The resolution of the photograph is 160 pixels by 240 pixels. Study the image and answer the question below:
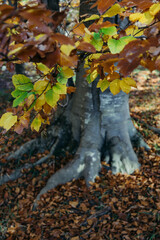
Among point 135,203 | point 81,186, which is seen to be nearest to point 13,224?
point 81,186

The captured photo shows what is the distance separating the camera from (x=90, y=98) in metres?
2.93

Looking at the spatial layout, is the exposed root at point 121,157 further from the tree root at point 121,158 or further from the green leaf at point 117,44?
the green leaf at point 117,44

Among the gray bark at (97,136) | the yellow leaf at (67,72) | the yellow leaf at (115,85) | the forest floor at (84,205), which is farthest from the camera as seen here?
the gray bark at (97,136)

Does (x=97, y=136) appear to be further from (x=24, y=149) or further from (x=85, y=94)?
(x=24, y=149)

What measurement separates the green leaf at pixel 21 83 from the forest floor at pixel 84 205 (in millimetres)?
904

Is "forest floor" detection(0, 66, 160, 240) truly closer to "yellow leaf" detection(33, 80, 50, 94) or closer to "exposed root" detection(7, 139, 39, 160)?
"exposed root" detection(7, 139, 39, 160)

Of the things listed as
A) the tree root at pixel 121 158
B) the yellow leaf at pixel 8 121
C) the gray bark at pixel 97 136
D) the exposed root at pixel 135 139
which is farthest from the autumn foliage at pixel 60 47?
the exposed root at pixel 135 139

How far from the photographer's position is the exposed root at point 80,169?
9.75ft

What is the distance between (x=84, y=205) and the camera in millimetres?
2639

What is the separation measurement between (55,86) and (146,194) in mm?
2271

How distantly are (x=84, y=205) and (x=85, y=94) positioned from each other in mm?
1543

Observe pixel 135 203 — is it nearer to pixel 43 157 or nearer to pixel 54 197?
pixel 54 197

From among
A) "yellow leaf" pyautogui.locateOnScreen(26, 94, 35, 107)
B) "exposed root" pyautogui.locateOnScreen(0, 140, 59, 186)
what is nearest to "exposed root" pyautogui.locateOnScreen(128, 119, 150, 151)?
"exposed root" pyautogui.locateOnScreen(0, 140, 59, 186)

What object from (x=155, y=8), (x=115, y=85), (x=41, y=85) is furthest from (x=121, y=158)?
(x=155, y=8)
